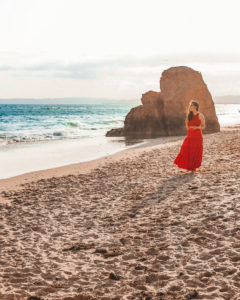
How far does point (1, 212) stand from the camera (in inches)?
272

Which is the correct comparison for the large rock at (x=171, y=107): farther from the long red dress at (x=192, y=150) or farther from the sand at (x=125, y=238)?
the sand at (x=125, y=238)

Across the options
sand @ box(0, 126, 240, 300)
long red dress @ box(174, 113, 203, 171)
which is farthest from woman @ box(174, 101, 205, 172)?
sand @ box(0, 126, 240, 300)

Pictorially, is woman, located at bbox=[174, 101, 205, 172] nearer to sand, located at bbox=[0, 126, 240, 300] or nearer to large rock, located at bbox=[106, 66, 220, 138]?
sand, located at bbox=[0, 126, 240, 300]

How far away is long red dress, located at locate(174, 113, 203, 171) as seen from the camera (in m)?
9.20

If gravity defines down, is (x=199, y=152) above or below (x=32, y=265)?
above

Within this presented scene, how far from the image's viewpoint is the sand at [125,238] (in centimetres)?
390

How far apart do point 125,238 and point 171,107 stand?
62.9 feet

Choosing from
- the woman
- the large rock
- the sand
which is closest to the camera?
the sand

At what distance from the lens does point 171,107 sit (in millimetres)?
23703

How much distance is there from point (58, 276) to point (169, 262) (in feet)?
4.43

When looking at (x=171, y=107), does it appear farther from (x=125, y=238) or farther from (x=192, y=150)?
(x=125, y=238)

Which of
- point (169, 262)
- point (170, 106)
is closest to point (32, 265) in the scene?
point (169, 262)

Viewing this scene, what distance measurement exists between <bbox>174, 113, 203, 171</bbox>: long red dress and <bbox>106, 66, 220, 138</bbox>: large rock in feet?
45.7

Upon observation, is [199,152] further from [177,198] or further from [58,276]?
[58,276]
